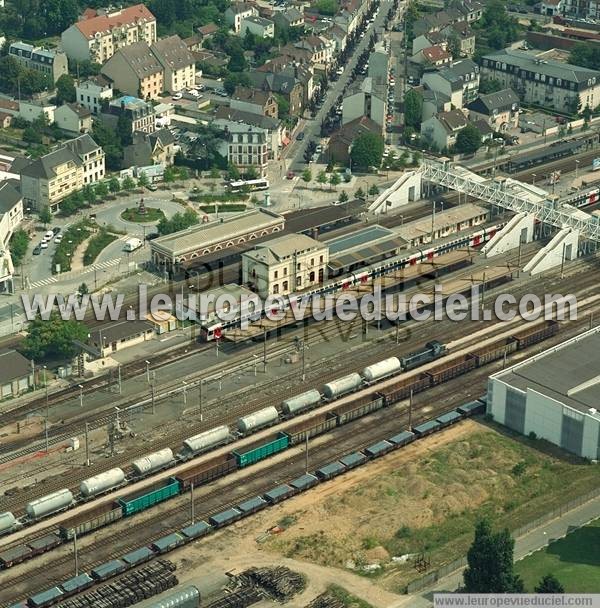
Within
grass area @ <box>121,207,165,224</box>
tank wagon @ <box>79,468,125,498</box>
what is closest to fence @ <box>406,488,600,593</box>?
tank wagon @ <box>79,468,125,498</box>

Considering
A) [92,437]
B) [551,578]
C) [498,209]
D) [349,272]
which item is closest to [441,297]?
[349,272]

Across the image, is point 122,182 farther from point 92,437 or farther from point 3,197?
point 92,437

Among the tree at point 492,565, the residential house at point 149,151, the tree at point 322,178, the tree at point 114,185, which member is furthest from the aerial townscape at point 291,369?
the tree at point 114,185

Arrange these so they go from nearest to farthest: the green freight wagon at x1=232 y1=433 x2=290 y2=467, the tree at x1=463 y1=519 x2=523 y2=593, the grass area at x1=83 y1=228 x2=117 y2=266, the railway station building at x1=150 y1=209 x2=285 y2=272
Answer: the tree at x1=463 y1=519 x2=523 y2=593, the green freight wagon at x1=232 y1=433 x2=290 y2=467, the railway station building at x1=150 y1=209 x2=285 y2=272, the grass area at x1=83 y1=228 x2=117 y2=266

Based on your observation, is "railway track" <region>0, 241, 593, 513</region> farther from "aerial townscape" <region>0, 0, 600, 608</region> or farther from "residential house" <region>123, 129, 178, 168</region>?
"residential house" <region>123, 129, 178, 168</region>

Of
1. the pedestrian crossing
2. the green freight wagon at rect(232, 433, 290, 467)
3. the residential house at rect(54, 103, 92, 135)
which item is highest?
the residential house at rect(54, 103, 92, 135)

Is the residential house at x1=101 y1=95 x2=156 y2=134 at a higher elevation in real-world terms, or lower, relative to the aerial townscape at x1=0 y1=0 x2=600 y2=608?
higher
